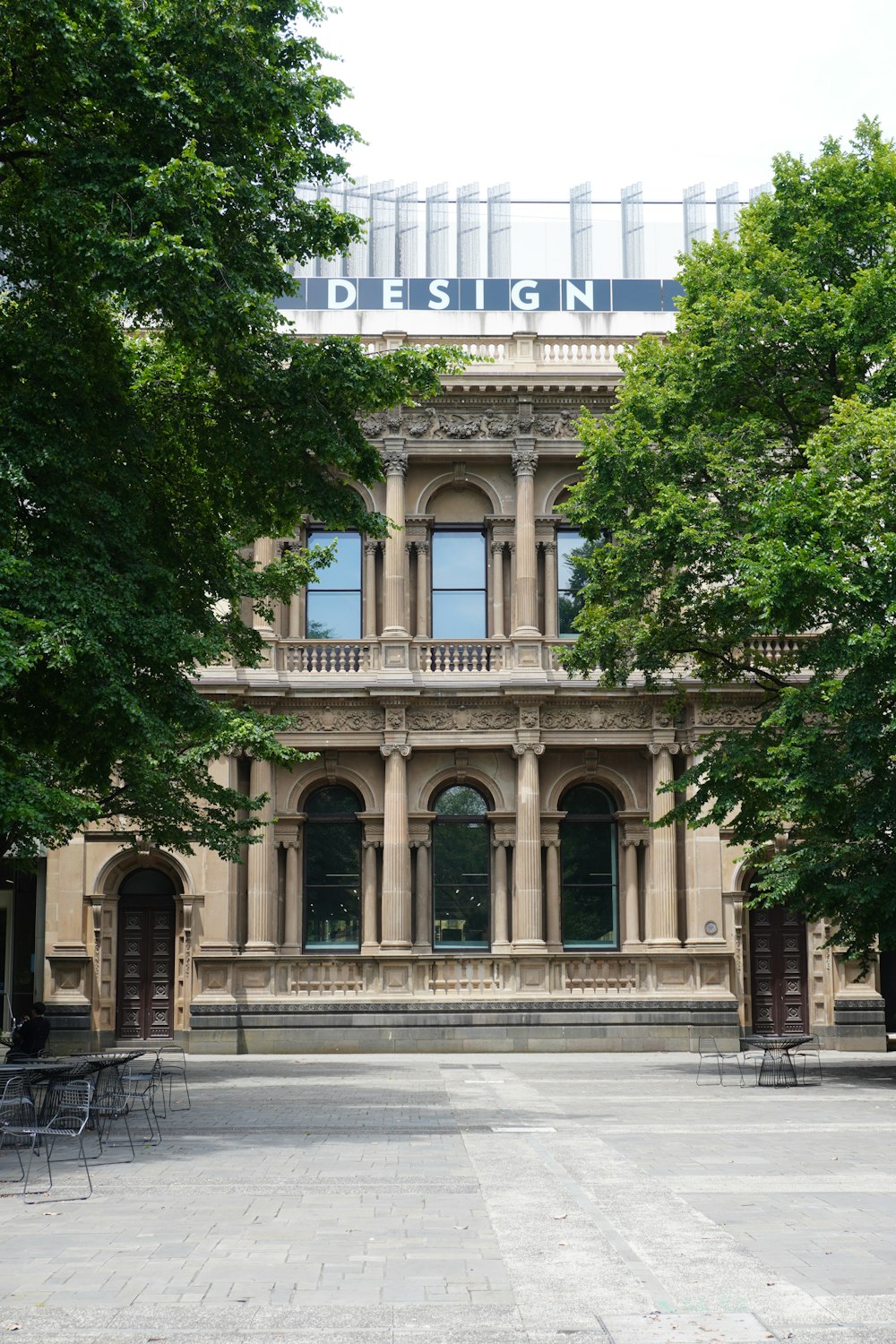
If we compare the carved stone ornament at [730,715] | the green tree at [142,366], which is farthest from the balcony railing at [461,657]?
the green tree at [142,366]

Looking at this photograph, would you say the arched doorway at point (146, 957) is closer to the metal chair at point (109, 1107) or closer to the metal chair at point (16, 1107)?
the metal chair at point (109, 1107)

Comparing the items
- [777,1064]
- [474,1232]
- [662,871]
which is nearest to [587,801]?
[662,871]

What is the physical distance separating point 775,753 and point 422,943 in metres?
12.4

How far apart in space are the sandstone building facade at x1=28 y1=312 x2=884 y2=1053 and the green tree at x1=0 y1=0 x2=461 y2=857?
12.7 meters

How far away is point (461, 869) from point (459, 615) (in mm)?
5911

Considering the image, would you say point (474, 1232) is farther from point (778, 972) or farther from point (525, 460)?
point (525, 460)

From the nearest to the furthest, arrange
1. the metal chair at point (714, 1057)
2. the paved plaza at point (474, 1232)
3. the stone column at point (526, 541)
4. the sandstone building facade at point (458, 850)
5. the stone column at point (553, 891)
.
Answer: the paved plaza at point (474, 1232)
the metal chair at point (714, 1057)
the sandstone building facade at point (458, 850)
the stone column at point (553, 891)
the stone column at point (526, 541)

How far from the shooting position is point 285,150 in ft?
59.0

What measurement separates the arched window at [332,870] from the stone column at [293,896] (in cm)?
36

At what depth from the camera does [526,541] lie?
33312mm

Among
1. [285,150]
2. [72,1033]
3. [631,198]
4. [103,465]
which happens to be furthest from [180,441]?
[631,198]

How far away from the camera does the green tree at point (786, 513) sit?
21.7 meters

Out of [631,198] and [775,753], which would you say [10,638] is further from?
[631,198]

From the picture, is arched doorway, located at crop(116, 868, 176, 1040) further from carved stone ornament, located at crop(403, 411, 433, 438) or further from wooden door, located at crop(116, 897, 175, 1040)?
carved stone ornament, located at crop(403, 411, 433, 438)
